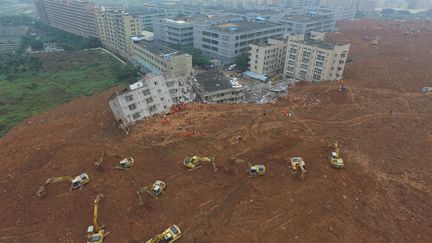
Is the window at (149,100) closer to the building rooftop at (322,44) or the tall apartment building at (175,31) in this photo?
the building rooftop at (322,44)

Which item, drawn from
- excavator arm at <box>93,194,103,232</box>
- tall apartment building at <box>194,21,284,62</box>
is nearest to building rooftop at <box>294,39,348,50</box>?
tall apartment building at <box>194,21,284,62</box>

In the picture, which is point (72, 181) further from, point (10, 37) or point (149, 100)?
point (10, 37)

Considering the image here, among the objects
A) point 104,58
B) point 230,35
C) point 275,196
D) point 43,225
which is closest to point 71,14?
point 104,58

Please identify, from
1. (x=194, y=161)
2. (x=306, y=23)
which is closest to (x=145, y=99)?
(x=194, y=161)

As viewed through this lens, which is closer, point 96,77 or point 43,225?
point 43,225

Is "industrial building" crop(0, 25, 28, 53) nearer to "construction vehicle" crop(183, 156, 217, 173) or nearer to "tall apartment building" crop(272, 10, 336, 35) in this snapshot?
"tall apartment building" crop(272, 10, 336, 35)

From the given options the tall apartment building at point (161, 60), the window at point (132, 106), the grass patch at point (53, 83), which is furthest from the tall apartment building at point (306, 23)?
the window at point (132, 106)

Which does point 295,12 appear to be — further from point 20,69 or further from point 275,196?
point 275,196
